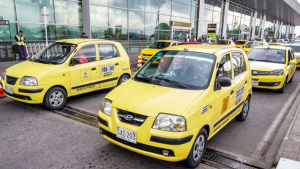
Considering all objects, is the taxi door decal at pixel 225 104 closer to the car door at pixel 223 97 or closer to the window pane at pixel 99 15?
the car door at pixel 223 97

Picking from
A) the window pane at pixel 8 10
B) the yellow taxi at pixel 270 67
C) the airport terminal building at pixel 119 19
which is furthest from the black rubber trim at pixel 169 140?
the window pane at pixel 8 10

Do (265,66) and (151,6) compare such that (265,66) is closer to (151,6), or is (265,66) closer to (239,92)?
(239,92)

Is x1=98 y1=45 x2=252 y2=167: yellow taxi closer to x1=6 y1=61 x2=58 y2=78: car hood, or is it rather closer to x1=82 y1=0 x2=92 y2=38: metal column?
x1=6 y1=61 x2=58 y2=78: car hood

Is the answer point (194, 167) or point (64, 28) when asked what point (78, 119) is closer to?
point (194, 167)

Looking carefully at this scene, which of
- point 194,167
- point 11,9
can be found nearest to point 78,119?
point 194,167

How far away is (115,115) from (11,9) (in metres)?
14.6

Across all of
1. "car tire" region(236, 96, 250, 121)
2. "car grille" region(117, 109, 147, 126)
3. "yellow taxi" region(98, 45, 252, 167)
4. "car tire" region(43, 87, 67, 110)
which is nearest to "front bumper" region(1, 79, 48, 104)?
"car tire" region(43, 87, 67, 110)

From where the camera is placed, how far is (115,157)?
11.5 ft

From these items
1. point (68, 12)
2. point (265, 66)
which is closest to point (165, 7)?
point (68, 12)

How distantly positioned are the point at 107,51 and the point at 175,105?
4.36m

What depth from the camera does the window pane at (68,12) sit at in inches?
649

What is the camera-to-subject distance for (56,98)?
5.60m

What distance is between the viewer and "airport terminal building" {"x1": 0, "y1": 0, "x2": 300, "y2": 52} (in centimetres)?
1469

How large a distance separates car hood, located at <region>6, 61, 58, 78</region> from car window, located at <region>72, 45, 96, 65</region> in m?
0.63
